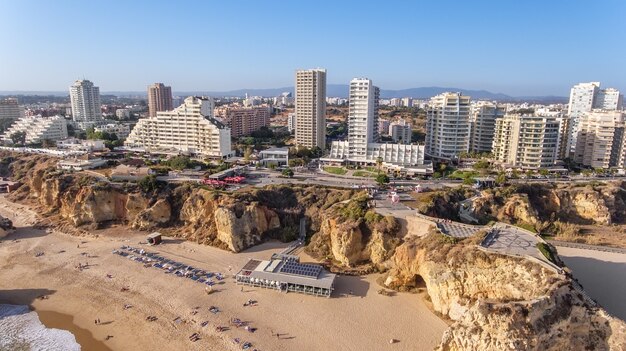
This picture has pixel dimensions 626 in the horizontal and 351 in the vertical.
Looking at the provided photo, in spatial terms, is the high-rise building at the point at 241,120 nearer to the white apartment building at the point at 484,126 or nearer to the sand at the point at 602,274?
the white apartment building at the point at 484,126

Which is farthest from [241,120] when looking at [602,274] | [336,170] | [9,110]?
[602,274]

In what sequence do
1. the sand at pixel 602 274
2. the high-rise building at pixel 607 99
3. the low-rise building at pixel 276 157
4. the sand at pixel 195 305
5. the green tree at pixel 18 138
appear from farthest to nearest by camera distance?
the high-rise building at pixel 607 99
the green tree at pixel 18 138
the low-rise building at pixel 276 157
the sand at pixel 602 274
the sand at pixel 195 305

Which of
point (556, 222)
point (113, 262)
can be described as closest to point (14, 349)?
point (113, 262)

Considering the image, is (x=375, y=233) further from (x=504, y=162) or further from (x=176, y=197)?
(x=504, y=162)

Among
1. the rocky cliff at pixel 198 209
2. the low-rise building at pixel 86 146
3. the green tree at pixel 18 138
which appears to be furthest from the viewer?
the green tree at pixel 18 138

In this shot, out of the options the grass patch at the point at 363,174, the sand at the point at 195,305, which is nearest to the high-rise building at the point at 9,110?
the sand at the point at 195,305

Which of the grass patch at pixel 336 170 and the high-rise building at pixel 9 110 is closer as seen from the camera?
the grass patch at pixel 336 170

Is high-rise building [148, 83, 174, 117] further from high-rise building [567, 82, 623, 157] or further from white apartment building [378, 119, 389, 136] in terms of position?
high-rise building [567, 82, 623, 157]
